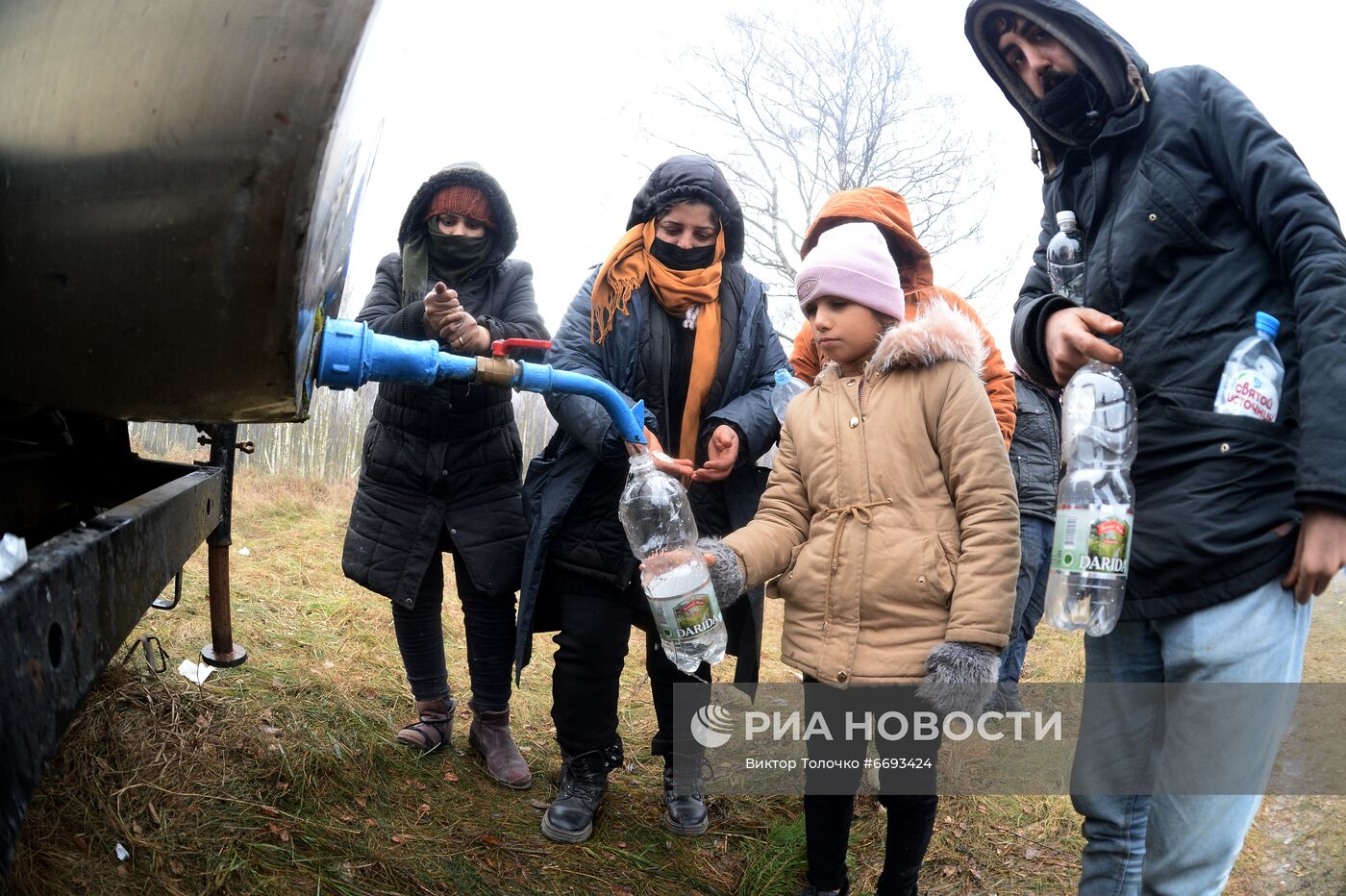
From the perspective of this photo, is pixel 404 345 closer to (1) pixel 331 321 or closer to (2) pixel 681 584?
(1) pixel 331 321

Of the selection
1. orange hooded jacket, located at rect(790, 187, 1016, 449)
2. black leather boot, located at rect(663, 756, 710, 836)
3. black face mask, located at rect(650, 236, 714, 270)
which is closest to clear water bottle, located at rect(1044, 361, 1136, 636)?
orange hooded jacket, located at rect(790, 187, 1016, 449)

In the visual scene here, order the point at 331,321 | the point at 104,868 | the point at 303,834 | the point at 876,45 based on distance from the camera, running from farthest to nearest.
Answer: the point at 876,45 → the point at 303,834 → the point at 104,868 → the point at 331,321

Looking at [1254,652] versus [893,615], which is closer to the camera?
[1254,652]

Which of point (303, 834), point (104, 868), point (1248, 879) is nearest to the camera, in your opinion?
point (104, 868)

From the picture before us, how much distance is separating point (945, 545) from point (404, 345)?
1.22 meters

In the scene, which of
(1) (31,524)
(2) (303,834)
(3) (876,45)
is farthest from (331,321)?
(3) (876,45)

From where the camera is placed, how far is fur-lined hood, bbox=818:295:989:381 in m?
2.12

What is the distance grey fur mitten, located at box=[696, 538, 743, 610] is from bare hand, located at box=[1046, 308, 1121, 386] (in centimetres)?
82

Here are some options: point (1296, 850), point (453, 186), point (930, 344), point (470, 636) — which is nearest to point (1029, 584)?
point (1296, 850)

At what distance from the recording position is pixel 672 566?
2.08 meters

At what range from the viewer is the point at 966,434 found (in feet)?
6.64

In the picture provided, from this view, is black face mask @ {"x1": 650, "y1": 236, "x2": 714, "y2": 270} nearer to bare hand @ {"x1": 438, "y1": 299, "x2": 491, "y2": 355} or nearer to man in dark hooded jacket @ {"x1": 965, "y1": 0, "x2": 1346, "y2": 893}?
bare hand @ {"x1": 438, "y1": 299, "x2": 491, "y2": 355}

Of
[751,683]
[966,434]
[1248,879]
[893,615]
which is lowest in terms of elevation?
[1248,879]

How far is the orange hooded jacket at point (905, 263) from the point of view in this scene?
2699 millimetres
